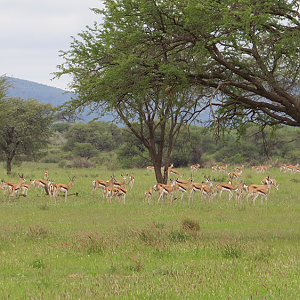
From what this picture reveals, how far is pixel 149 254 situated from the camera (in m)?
8.93

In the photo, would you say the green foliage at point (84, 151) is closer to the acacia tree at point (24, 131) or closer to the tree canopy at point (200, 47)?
the acacia tree at point (24, 131)

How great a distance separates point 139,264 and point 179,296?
2091 mm

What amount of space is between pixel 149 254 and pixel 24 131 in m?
34.2

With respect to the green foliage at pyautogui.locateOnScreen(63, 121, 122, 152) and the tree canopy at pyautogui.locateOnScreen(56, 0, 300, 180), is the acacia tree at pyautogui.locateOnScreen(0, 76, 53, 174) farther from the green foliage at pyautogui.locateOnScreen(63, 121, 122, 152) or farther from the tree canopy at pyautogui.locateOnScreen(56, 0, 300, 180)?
the green foliage at pyautogui.locateOnScreen(63, 121, 122, 152)

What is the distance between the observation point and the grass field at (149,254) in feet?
19.7

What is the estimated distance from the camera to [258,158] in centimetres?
5866

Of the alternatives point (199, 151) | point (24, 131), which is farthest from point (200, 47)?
point (199, 151)

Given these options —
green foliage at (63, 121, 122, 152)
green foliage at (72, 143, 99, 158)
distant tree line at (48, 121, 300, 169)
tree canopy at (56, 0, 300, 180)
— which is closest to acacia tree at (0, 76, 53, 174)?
distant tree line at (48, 121, 300, 169)

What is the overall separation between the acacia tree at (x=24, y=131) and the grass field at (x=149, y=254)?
2458 centimetres

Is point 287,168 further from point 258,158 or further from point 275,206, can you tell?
point 275,206

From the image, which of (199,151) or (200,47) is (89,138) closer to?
(199,151)

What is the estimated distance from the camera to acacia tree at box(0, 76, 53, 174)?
39906mm

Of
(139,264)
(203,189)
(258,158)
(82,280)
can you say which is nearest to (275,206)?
(203,189)

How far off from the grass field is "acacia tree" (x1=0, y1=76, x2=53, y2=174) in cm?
2458
